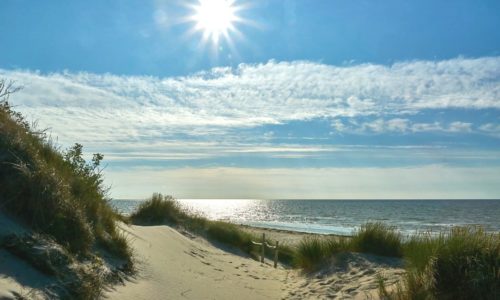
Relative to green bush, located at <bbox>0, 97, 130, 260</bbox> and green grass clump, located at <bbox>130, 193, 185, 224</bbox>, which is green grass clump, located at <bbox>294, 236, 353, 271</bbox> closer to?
green bush, located at <bbox>0, 97, 130, 260</bbox>

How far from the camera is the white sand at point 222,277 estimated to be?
7.91m

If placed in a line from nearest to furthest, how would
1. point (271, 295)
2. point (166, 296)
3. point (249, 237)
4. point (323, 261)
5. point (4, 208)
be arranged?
point (4, 208)
point (166, 296)
point (271, 295)
point (323, 261)
point (249, 237)

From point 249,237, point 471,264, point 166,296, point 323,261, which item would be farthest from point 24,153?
point 249,237

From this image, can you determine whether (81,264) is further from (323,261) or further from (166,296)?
(323,261)

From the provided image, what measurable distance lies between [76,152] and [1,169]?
145 inches

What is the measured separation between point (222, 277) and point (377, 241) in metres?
4.45

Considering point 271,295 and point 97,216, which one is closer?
point 97,216

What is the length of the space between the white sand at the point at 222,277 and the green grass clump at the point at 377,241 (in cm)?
59

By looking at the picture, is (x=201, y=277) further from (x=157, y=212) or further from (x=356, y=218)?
(x=356, y=218)

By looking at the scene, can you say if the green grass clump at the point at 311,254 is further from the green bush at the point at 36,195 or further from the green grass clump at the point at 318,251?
the green bush at the point at 36,195

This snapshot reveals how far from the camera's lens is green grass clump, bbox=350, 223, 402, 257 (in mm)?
12430

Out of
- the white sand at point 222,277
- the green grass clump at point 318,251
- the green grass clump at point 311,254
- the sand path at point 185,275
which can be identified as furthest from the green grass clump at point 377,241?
the sand path at point 185,275

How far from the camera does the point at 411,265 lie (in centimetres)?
840

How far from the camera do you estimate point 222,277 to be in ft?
34.8
